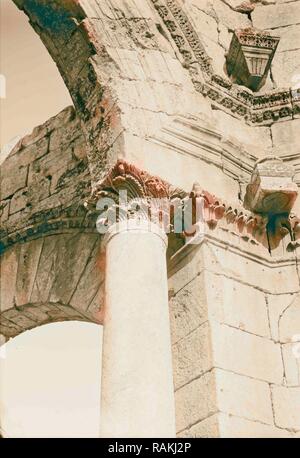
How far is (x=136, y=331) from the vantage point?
4613mm

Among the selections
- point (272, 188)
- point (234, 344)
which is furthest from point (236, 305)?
point (272, 188)

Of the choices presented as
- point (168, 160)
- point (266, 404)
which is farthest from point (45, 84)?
point (266, 404)

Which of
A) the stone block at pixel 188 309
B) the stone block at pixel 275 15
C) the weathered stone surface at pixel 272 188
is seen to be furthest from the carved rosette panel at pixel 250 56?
the stone block at pixel 188 309

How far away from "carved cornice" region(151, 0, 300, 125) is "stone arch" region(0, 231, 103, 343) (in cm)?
184

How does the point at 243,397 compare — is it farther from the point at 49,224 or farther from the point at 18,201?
the point at 18,201

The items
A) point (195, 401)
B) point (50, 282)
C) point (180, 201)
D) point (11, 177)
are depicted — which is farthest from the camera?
point (11, 177)

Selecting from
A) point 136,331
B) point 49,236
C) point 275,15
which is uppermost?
point 275,15

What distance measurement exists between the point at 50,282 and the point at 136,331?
9.94ft

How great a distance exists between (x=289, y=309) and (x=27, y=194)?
12.5 ft

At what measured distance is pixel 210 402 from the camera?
471 centimetres

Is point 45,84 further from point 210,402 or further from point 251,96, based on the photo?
point 210,402

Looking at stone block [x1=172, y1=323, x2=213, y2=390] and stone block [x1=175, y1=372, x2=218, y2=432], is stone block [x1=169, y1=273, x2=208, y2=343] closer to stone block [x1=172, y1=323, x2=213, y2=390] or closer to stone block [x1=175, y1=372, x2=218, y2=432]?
stone block [x1=172, y1=323, x2=213, y2=390]

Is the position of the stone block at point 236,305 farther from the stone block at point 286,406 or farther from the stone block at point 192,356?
the stone block at point 286,406

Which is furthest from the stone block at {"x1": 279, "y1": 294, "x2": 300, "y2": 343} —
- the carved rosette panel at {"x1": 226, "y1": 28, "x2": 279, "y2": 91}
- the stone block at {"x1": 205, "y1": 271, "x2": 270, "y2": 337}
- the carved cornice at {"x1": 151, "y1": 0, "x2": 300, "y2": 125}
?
the carved rosette panel at {"x1": 226, "y1": 28, "x2": 279, "y2": 91}
